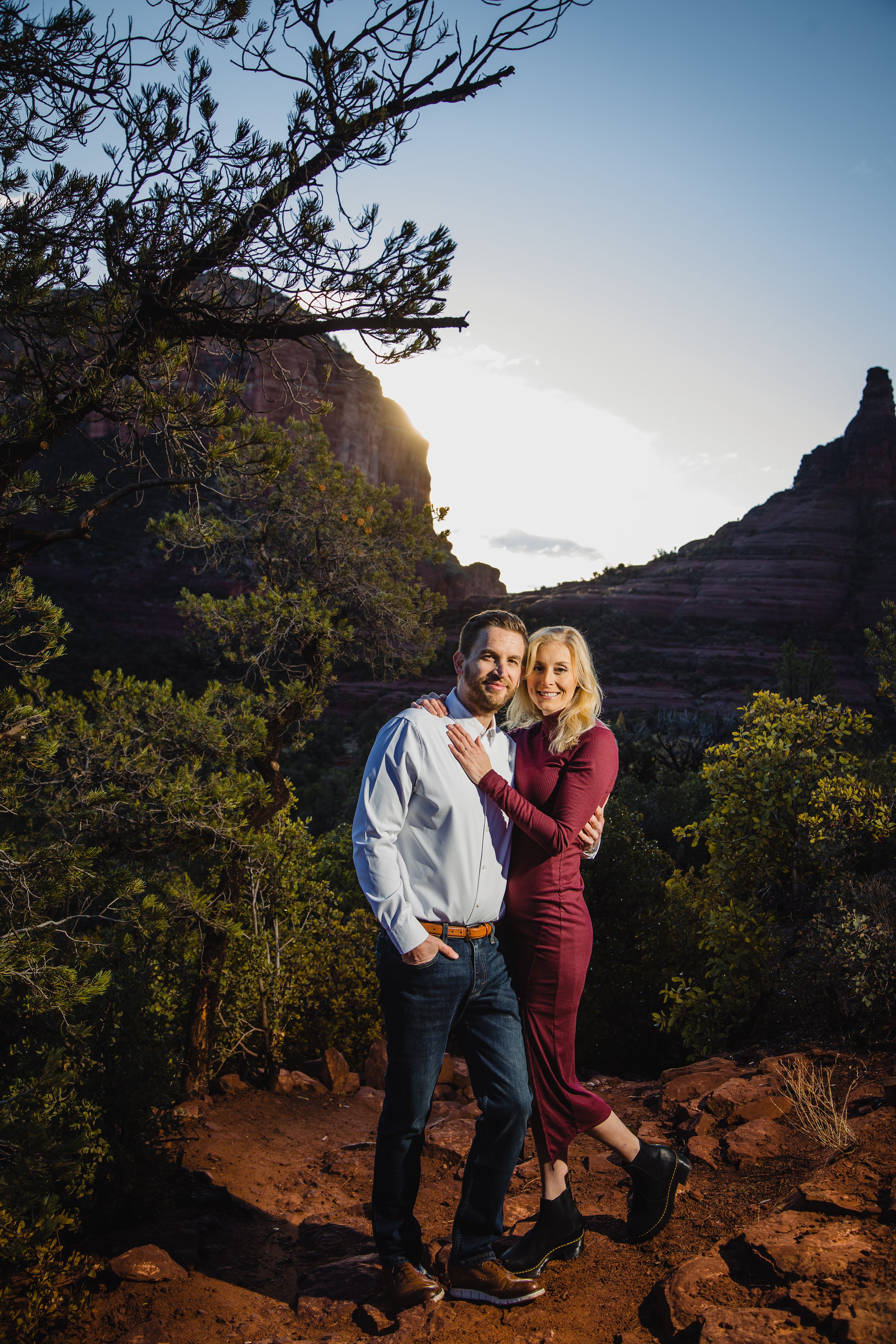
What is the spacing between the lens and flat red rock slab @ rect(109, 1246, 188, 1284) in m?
2.82

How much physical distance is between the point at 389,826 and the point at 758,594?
4437cm

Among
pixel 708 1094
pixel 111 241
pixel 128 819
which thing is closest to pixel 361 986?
pixel 128 819

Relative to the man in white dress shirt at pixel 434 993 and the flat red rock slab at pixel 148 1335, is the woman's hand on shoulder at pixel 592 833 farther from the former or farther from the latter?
the flat red rock slab at pixel 148 1335

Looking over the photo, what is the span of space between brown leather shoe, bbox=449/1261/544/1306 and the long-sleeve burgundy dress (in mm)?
339

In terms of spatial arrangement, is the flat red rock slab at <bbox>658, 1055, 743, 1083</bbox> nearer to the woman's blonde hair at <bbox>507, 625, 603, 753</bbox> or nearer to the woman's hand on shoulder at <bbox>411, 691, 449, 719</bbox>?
the woman's blonde hair at <bbox>507, 625, 603, 753</bbox>

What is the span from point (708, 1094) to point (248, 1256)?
2.23 metres

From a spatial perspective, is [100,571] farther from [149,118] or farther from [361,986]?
[149,118]

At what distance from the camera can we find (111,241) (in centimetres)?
267

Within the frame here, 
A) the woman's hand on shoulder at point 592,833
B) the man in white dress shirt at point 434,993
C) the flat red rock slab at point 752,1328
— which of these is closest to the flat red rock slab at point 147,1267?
the man in white dress shirt at point 434,993

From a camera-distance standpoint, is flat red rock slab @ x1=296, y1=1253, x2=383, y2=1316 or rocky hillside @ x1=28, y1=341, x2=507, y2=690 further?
rocky hillside @ x1=28, y1=341, x2=507, y2=690

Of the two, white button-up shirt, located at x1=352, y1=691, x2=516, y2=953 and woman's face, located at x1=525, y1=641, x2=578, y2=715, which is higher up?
woman's face, located at x1=525, y1=641, x2=578, y2=715

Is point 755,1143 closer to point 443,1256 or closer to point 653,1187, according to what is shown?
point 653,1187

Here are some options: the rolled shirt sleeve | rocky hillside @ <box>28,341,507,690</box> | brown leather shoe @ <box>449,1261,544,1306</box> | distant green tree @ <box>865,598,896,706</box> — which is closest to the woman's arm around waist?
the rolled shirt sleeve

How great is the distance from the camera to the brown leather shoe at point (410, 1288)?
7.52 ft
